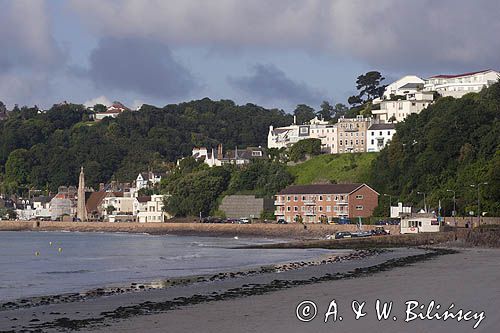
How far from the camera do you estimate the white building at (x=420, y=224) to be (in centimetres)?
7089

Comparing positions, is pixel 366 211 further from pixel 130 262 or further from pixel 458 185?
pixel 130 262

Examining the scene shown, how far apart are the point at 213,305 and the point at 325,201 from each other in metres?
76.1

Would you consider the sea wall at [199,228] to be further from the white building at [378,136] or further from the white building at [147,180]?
the white building at [378,136]

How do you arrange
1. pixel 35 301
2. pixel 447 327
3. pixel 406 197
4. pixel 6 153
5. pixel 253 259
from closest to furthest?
pixel 447 327 < pixel 35 301 < pixel 253 259 < pixel 406 197 < pixel 6 153

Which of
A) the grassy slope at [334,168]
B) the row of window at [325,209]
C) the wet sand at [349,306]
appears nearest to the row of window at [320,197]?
the row of window at [325,209]

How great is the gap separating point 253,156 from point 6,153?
79241 millimetres

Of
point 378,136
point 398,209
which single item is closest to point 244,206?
point 378,136

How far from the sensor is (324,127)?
132 meters

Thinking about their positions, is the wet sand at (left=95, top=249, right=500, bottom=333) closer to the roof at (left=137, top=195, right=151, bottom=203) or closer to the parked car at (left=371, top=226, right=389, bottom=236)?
the parked car at (left=371, top=226, right=389, bottom=236)

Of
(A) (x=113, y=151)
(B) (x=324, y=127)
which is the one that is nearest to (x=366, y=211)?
(B) (x=324, y=127)

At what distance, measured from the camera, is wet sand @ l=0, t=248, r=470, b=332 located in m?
22.6

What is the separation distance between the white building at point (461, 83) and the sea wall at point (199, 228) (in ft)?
134

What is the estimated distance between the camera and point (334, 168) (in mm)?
117000

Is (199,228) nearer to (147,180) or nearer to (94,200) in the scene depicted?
(147,180)
